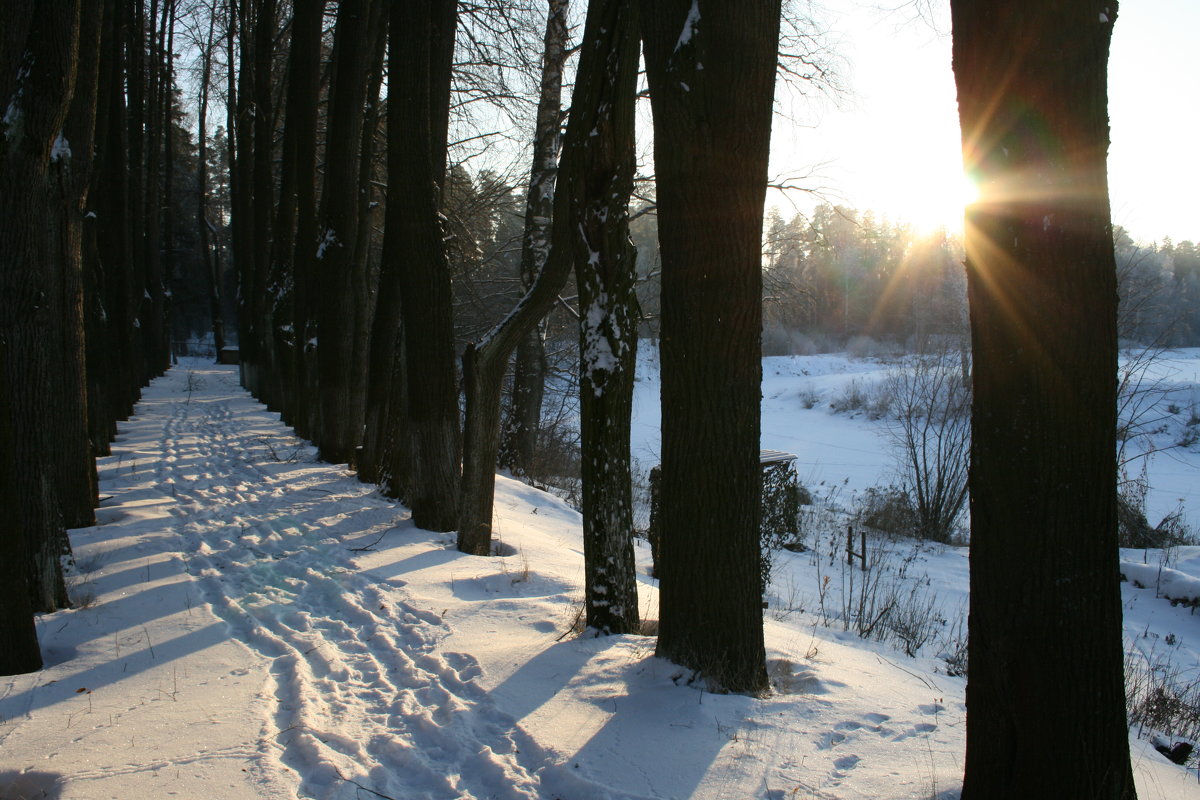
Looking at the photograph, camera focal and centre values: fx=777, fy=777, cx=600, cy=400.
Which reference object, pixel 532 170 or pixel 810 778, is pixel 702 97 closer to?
pixel 810 778

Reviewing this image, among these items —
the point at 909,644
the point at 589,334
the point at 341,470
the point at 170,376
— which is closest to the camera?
the point at 589,334

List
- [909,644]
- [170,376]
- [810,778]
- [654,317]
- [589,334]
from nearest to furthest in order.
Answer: [810,778] → [589,334] → [909,644] → [654,317] → [170,376]

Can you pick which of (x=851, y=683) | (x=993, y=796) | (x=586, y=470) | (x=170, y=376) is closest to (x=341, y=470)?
(x=586, y=470)

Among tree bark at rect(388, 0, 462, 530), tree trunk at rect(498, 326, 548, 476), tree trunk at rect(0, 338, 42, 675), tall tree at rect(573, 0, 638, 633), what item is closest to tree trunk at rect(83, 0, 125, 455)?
tree bark at rect(388, 0, 462, 530)

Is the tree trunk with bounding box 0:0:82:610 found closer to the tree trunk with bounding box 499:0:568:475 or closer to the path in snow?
the path in snow

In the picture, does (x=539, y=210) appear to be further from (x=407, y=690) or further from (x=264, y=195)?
(x=407, y=690)

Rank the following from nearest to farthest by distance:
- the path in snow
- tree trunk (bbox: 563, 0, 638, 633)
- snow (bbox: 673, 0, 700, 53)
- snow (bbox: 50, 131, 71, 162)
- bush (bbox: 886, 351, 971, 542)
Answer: the path in snow → snow (bbox: 673, 0, 700, 53) → tree trunk (bbox: 563, 0, 638, 633) → snow (bbox: 50, 131, 71, 162) → bush (bbox: 886, 351, 971, 542)

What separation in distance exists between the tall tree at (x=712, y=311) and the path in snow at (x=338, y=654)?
1171 mm

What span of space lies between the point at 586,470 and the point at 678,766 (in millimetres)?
2062

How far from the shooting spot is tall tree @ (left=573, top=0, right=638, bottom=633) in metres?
4.79

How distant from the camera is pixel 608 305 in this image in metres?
4.83

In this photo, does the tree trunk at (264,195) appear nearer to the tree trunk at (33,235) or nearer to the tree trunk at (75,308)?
the tree trunk at (75,308)

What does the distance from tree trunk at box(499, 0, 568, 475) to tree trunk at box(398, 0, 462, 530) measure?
9.64ft

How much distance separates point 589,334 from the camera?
4848 millimetres
